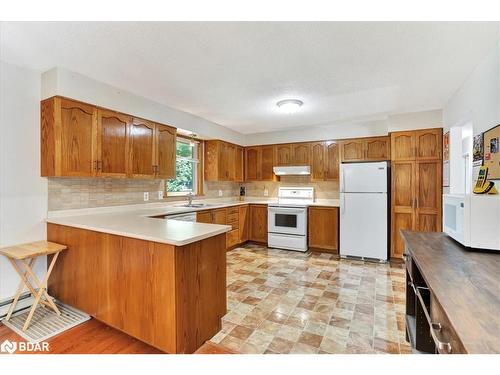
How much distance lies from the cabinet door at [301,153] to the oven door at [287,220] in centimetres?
97

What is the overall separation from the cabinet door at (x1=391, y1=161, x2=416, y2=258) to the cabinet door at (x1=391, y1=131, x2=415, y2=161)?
0.30ft

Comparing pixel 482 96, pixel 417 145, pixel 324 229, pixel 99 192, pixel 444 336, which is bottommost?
pixel 324 229

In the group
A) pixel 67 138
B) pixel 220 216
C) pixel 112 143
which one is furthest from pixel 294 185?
pixel 67 138

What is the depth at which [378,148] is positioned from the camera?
14.0 ft

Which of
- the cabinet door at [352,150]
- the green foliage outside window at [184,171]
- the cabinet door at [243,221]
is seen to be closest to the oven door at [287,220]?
the cabinet door at [243,221]

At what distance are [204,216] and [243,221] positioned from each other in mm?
A: 1246

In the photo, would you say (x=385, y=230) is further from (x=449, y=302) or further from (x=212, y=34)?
(x=212, y=34)

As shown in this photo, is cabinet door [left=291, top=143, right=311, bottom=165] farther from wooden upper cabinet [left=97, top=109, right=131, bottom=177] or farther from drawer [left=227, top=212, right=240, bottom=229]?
wooden upper cabinet [left=97, top=109, right=131, bottom=177]

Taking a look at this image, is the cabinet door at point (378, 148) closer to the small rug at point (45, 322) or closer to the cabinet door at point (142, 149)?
the cabinet door at point (142, 149)

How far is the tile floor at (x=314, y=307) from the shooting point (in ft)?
6.26

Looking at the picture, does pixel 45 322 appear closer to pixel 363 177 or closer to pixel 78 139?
pixel 78 139

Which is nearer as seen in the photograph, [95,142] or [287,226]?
[95,142]

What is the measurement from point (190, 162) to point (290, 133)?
6.63 ft
